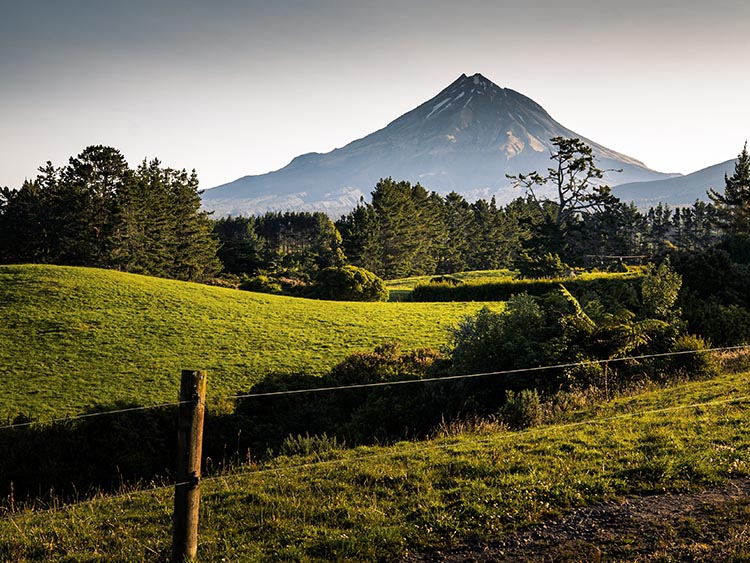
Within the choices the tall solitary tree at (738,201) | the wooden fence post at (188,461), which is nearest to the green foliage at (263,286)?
the wooden fence post at (188,461)

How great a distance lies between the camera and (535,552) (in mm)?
5465

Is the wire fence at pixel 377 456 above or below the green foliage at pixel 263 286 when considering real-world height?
below

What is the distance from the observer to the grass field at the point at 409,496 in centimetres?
580

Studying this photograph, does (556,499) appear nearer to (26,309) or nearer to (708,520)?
(708,520)

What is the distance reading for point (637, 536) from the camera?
18.6 ft

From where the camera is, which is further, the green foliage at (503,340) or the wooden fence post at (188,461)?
the green foliage at (503,340)

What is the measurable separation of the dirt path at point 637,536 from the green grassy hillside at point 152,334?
13907 millimetres

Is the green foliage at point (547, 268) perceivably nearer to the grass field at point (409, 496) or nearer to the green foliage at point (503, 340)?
the green foliage at point (503, 340)

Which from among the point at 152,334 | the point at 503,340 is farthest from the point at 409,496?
the point at 152,334

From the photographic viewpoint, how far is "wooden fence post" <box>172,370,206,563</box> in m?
5.02

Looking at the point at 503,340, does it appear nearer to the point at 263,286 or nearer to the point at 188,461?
the point at 188,461

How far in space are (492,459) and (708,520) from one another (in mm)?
2982

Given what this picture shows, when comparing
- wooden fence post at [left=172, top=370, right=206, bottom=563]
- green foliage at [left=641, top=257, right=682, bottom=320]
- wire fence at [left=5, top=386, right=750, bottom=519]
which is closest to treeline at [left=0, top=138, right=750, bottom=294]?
green foliage at [left=641, top=257, right=682, bottom=320]

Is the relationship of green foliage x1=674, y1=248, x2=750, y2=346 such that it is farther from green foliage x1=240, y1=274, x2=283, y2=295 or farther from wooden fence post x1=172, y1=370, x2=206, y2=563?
green foliage x1=240, y1=274, x2=283, y2=295
